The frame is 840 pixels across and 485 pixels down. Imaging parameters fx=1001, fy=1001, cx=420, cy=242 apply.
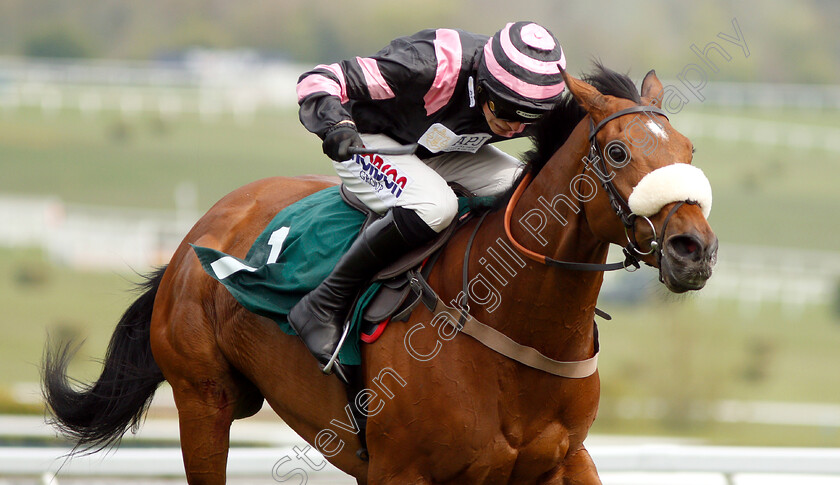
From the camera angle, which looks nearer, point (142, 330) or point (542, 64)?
point (542, 64)

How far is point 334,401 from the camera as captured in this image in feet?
12.3

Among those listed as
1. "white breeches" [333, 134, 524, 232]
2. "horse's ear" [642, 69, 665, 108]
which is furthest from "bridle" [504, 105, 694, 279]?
"white breeches" [333, 134, 524, 232]

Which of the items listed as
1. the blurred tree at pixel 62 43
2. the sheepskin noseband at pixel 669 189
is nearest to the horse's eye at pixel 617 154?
the sheepskin noseband at pixel 669 189

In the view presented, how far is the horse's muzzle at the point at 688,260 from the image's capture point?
2.59 meters

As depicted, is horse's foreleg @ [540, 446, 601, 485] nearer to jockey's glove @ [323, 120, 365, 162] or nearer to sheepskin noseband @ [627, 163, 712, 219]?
sheepskin noseband @ [627, 163, 712, 219]

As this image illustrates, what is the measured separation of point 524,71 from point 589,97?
11.7 inches

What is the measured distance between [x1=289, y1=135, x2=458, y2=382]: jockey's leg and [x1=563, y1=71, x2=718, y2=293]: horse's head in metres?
0.61

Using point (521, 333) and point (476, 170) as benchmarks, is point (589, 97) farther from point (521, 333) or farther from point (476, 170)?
point (476, 170)

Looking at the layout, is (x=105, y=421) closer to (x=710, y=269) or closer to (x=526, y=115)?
(x=526, y=115)

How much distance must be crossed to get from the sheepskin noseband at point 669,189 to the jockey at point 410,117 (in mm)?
636

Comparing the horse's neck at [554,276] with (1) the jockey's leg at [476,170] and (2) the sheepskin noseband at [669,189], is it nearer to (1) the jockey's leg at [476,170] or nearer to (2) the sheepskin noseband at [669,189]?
(2) the sheepskin noseband at [669,189]

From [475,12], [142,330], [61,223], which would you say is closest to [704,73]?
[142,330]

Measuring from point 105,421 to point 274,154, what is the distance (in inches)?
1393

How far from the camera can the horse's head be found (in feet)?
8.59
